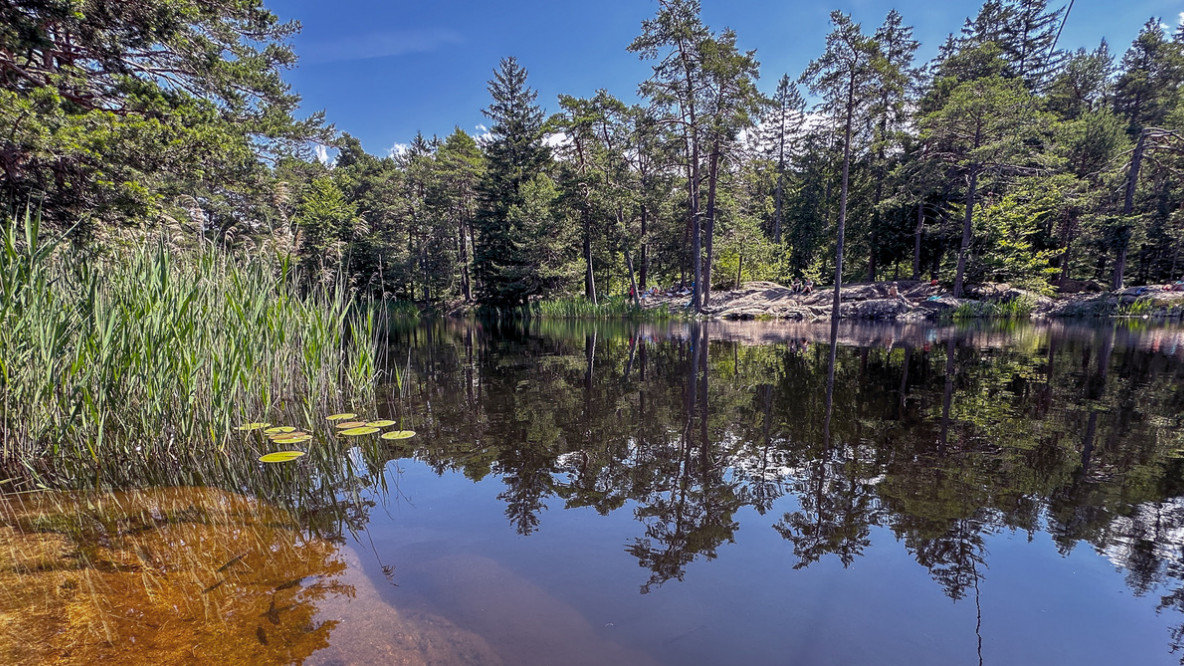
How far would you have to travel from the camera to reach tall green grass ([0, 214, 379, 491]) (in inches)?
126

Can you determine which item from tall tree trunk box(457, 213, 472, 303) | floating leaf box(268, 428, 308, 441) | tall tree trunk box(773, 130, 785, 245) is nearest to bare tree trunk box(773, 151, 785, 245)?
tall tree trunk box(773, 130, 785, 245)

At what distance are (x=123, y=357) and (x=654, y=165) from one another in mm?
23505

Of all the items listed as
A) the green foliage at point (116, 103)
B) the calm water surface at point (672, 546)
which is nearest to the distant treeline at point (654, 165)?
the green foliage at point (116, 103)

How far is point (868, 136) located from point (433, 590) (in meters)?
26.5

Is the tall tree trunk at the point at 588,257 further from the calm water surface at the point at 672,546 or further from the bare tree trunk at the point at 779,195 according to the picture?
the calm water surface at the point at 672,546

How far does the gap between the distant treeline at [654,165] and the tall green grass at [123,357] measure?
932 mm

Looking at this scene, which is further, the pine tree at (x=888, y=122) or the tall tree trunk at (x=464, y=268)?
the tall tree trunk at (x=464, y=268)

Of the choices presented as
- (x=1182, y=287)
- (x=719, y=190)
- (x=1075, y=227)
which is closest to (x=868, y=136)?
(x=719, y=190)

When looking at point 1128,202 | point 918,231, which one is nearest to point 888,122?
point 918,231

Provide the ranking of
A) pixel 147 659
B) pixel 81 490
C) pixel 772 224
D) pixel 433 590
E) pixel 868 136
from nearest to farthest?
pixel 147 659
pixel 433 590
pixel 81 490
pixel 868 136
pixel 772 224

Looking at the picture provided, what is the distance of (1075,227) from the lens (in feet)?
77.3

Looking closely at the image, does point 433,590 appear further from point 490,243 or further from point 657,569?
point 490,243

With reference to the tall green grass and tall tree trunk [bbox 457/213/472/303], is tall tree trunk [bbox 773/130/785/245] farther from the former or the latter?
the tall green grass

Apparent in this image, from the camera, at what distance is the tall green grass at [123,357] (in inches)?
126
